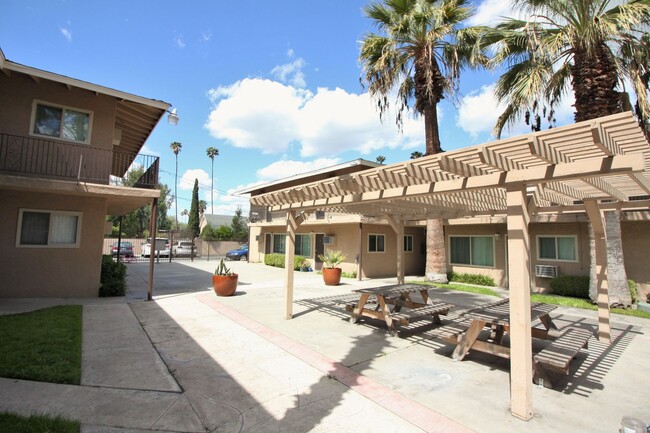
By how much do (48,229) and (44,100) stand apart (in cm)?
361

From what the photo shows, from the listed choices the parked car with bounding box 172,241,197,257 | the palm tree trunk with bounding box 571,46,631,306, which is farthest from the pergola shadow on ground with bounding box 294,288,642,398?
the parked car with bounding box 172,241,197,257

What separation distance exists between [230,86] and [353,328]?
17.1 m

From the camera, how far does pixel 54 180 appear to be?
8.11 metres

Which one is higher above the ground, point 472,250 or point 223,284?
point 472,250

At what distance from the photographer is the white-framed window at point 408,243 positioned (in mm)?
17922

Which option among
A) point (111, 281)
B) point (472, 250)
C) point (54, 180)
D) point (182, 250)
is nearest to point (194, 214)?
point (182, 250)

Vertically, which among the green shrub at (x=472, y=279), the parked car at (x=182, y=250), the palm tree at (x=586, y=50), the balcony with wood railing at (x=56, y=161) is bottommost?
the green shrub at (x=472, y=279)

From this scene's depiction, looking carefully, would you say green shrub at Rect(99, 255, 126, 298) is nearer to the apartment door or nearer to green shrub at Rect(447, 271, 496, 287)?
the apartment door

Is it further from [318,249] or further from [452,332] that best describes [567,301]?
[318,249]

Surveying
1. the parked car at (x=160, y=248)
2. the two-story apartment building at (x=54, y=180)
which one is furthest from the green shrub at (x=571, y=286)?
the parked car at (x=160, y=248)

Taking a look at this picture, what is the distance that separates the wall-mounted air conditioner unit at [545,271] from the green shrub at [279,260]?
11.8 metres

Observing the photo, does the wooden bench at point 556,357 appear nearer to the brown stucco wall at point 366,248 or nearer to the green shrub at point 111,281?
the green shrub at point 111,281

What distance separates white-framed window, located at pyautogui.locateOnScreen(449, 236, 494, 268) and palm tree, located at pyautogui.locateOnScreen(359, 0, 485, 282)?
215 cm

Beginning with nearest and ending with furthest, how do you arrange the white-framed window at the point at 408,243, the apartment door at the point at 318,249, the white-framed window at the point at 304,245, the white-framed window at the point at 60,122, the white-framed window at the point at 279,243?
the white-framed window at the point at 60,122 < the white-framed window at the point at 408,243 < the apartment door at the point at 318,249 < the white-framed window at the point at 304,245 < the white-framed window at the point at 279,243
